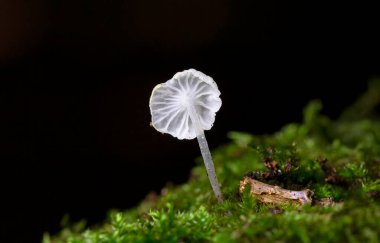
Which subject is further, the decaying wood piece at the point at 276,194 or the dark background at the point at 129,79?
the dark background at the point at 129,79

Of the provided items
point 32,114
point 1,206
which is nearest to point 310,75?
point 32,114

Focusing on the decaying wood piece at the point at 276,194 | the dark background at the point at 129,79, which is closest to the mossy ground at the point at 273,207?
the decaying wood piece at the point at 276,194

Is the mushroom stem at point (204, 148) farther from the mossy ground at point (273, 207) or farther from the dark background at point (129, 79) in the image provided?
the dark background at point (129, 79)

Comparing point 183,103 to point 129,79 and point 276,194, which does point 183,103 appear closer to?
point 276,194

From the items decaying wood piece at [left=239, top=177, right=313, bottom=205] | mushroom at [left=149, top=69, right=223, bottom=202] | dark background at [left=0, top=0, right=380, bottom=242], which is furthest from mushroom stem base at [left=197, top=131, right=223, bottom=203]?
Answer: dark background at [left=0, top=0, right=380, bottom=242]

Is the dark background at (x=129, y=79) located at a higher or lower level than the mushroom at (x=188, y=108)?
higher

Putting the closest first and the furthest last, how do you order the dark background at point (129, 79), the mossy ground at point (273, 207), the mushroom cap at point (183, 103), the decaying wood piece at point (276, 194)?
the mossy ground at point (273, 207)
the decaying wood piece at point (276, 194)
the mushroom cap at point (183, 103)
the dark background at point (129, 79)
